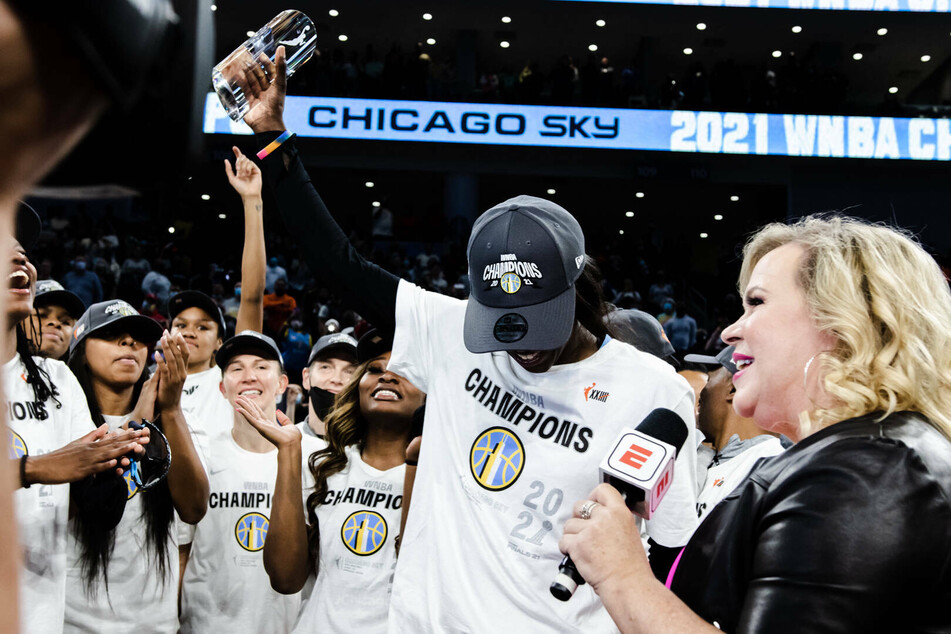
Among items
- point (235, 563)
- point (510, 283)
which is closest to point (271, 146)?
point (510, 283)

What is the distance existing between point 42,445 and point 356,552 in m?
1.07

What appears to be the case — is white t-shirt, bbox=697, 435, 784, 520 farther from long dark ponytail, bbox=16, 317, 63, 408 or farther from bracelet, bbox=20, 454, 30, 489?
long dark ponytail, bbox=16, 317, 63, 408

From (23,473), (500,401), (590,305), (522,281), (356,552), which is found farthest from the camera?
(356,552)

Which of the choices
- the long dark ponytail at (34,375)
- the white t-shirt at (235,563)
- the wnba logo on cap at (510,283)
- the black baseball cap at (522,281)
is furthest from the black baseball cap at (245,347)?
the wnba logo on cap at (510,283)

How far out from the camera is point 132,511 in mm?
2992

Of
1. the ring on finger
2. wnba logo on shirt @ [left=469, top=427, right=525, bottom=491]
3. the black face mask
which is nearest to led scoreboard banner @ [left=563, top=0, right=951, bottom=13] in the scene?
the black face mask

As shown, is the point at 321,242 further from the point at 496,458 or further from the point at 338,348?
the point at 338,348

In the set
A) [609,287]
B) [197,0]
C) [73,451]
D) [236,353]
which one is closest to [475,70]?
[609,287]

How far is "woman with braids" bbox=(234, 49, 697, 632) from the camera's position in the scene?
189cm

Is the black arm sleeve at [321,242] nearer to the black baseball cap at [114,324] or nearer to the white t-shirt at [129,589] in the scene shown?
the black baseball cap at [114,324]

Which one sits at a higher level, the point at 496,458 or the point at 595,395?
the point at 595,395

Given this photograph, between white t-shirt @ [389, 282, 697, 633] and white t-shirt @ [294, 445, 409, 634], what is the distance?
70 centimetres

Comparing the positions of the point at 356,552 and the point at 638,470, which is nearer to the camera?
the point at 638,470

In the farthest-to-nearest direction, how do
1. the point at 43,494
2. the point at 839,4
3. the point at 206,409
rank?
the point at 839,4 < the point at 206,409 < the point at 43,494
